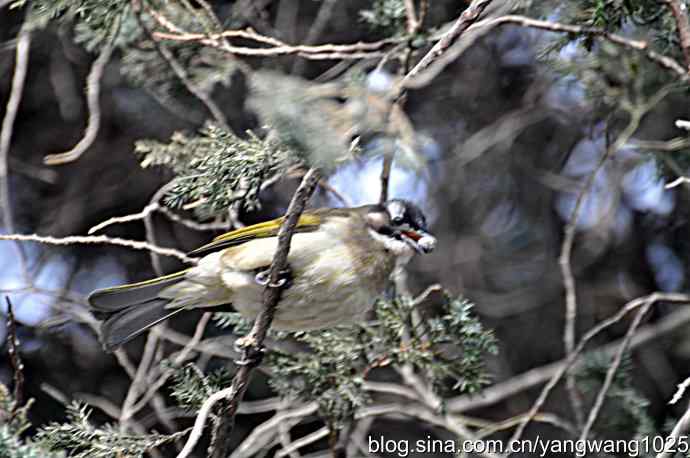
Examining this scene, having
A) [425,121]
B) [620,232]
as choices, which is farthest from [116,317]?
[620,232]

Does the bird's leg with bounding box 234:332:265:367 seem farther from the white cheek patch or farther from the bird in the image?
the white cheek patch

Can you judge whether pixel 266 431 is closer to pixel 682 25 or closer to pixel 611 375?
pixel 611 375

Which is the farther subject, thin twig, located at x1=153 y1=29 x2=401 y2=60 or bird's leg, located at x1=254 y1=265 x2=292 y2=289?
thin twig, located at x1=153 y1=29 x2=401 y2=60

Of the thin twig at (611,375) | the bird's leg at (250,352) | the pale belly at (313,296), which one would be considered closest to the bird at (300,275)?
the pale belly at (313,296)

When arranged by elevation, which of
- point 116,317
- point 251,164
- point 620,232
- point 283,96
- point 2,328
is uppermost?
point 283,96

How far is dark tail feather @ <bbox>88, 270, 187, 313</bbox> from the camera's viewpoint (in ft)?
12.3

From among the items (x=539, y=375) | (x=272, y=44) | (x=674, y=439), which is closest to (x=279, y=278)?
(x=272, y=44)

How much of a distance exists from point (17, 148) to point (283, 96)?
4.20 metres

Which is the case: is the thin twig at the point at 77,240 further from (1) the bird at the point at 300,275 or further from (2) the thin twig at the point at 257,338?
(2) the thin twig at the point at 257,338

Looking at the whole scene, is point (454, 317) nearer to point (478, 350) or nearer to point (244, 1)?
point (478, 350)

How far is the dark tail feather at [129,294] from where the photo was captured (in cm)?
374

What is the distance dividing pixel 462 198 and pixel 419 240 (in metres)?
2.88

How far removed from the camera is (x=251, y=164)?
2.86 metres

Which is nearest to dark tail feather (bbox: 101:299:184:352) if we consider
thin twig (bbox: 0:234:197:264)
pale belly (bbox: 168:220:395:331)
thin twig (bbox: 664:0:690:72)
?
pale belly (bbox: 168:220:395:331)
